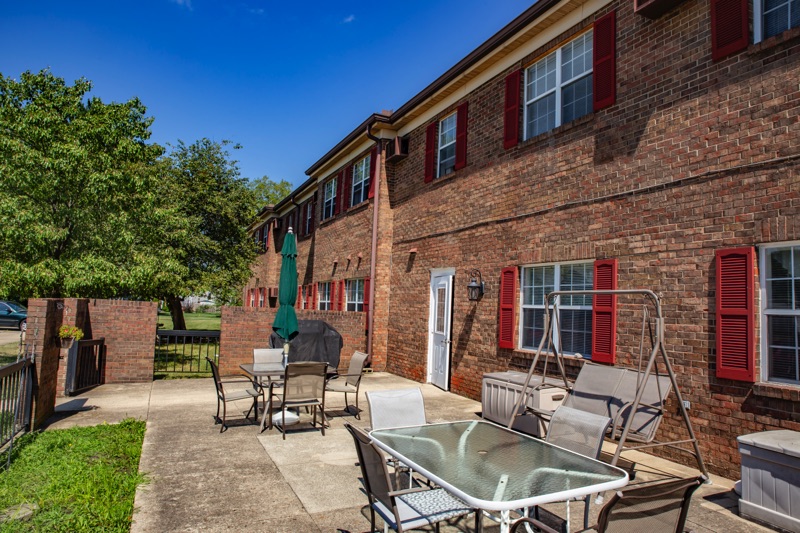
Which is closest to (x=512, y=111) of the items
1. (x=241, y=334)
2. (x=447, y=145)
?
(x=447, y=145)

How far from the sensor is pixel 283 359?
8.87 meters

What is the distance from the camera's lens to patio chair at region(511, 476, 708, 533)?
233cm

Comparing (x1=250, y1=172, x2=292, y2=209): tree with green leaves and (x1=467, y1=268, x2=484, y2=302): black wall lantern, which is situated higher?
(x1=250, y1=172, x2=292, y2=209): tree with green leaves

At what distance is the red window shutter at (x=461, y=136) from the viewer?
34.2 ft

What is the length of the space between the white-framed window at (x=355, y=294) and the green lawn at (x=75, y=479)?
8.56m

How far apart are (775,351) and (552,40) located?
576 centimetres

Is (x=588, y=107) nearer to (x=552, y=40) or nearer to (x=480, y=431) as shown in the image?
(x=552, y=40)

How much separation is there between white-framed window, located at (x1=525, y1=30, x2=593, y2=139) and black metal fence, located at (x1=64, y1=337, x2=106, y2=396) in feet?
29.8

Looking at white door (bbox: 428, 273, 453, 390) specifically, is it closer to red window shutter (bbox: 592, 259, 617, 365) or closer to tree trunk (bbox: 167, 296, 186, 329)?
red window shutter (bbox: 592, 259, 617, 365)

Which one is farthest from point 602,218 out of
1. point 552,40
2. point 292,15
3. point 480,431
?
point 292,15

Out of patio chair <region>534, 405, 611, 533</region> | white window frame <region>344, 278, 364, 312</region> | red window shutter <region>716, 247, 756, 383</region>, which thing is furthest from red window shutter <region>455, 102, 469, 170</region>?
patio chair <region>534, 405, 611, 533</region>

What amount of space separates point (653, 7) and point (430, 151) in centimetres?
592

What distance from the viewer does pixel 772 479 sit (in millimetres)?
4109

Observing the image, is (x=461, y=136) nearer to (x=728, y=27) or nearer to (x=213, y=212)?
(x=728, y=27)
